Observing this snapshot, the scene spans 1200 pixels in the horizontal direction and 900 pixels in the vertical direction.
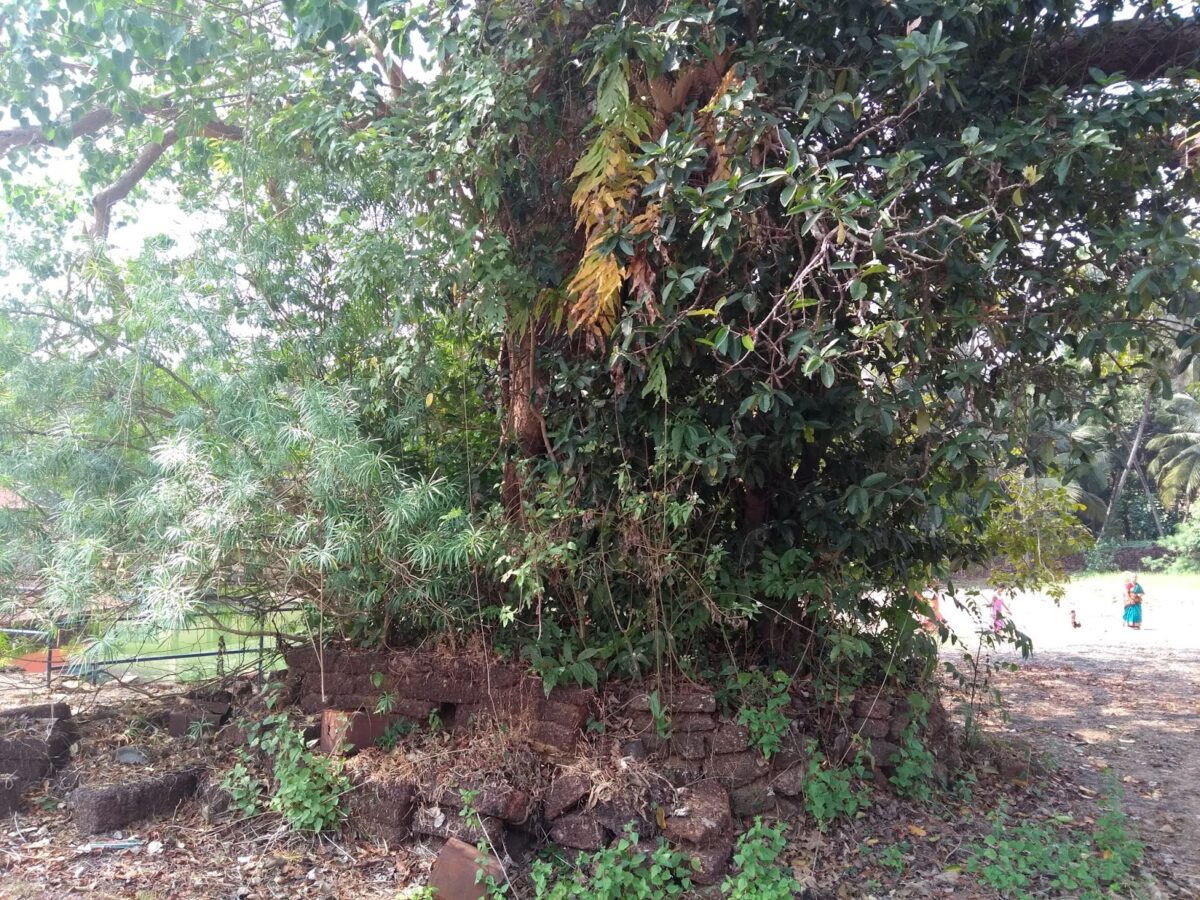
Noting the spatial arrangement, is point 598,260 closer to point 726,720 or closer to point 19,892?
point 726,720

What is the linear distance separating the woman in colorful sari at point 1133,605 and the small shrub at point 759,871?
13416mm

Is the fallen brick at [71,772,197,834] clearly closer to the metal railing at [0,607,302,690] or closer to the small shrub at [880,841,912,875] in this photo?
the metal railing at [0,607,302,690]

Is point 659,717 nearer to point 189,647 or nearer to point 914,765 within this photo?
point 914,765

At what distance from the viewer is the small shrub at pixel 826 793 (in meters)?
4.61

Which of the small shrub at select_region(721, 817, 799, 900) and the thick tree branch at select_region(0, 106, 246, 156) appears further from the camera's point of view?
the thick tree branch at select_region(0, 106, 246, 156)

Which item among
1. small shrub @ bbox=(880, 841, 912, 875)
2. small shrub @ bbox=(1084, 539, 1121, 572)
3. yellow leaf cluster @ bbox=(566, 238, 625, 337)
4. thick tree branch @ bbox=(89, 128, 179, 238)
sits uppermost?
thick tree branch @ bbox=(89, 128, 179, 238)

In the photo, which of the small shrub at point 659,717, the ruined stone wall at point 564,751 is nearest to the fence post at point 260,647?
the ruined stone wall at point 564,751

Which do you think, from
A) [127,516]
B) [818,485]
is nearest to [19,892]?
[127,516]

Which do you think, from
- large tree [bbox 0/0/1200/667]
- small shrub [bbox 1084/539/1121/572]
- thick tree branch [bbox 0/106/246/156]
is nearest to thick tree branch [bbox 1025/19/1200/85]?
large tree [bbox 0/0/1200/667]

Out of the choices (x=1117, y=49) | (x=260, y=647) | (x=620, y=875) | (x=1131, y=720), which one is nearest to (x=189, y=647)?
(x=260, y=647)

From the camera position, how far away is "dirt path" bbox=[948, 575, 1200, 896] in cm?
495

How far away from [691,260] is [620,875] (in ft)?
9.65

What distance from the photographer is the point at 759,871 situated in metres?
3.97

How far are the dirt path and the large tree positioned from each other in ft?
5.95
